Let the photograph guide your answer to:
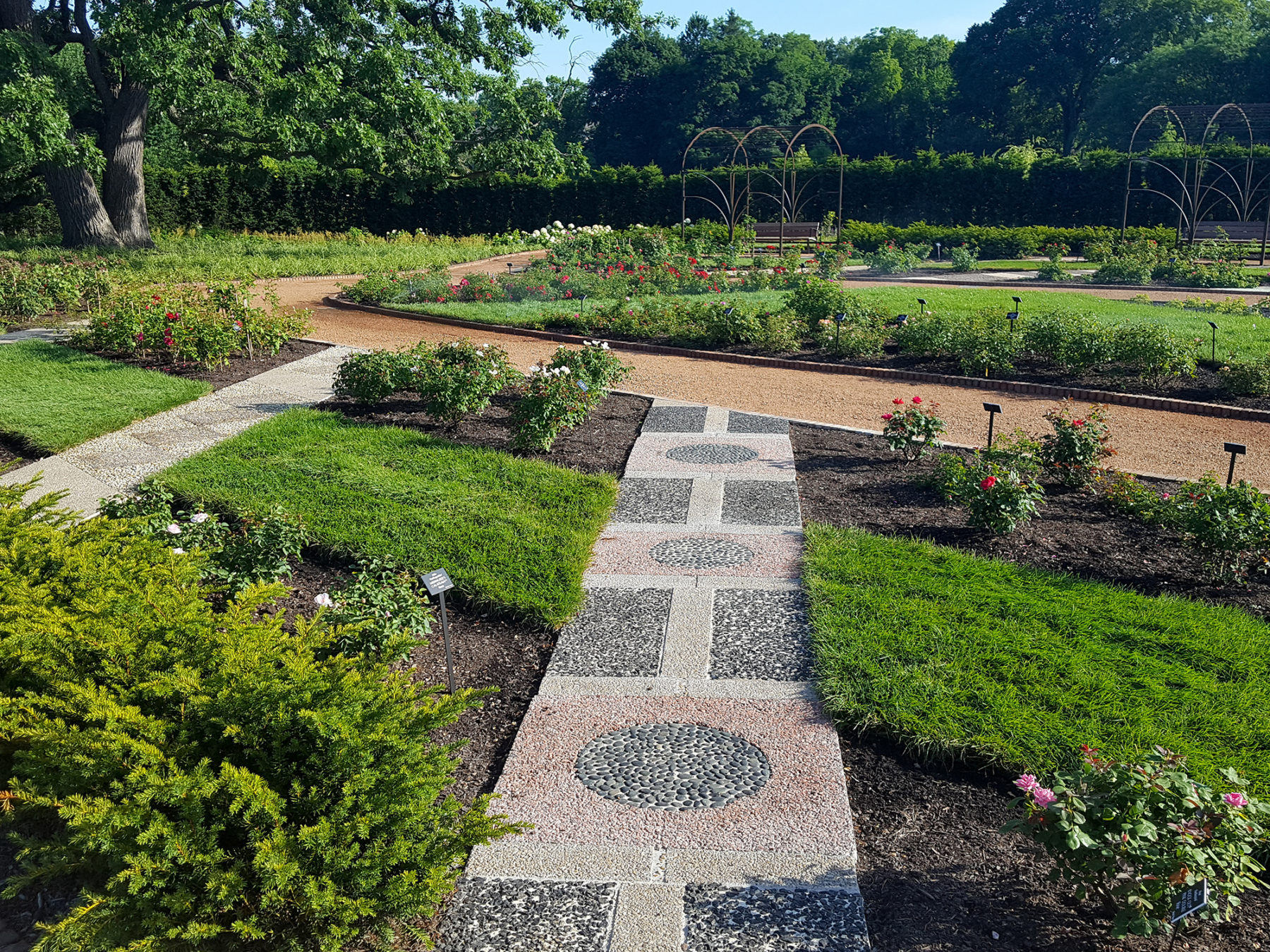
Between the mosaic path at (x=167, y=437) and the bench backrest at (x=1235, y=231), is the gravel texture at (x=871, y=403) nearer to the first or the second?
the mosaic path at (x=167, y=437)

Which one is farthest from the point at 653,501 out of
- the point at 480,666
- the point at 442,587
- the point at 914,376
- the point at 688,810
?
the point at 914,376

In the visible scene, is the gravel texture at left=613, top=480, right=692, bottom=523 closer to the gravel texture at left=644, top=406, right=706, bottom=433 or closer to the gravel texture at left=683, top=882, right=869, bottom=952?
the gravel texture at left=644, top=406, right=706, bottom=433

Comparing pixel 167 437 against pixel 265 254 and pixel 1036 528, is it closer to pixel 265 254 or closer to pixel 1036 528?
pixel 1036 528

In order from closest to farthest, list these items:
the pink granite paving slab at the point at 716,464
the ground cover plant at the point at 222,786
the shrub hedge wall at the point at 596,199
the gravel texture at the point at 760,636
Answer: the ground cover plant at the point at 222,786
the gravel texture at the point at 760,636
the pink granite paving slab at the point at 716,464
the shrub hedge wall at the point at 596,199

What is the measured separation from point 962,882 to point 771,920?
67cm

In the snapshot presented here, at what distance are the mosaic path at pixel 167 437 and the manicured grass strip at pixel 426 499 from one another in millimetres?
325

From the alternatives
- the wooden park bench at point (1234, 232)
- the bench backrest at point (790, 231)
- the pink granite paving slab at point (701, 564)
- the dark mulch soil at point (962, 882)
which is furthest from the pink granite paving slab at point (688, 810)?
the wooden park bench at point (1234, 232)

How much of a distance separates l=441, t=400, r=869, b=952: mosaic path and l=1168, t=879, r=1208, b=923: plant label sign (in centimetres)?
86

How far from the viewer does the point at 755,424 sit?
8.75 meters

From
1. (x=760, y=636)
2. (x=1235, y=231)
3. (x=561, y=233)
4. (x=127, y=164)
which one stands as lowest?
(x=760, y=636)

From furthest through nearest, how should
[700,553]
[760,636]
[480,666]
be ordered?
[700,553] < [760,636] < [480,666]

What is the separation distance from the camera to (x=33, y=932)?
3006mm

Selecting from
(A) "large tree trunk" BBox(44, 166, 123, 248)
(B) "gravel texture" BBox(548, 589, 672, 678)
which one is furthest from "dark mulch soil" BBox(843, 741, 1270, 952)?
(A) "large tree trunk" BBox(44, 166, 123, 248)

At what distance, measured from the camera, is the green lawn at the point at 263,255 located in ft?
59.0
